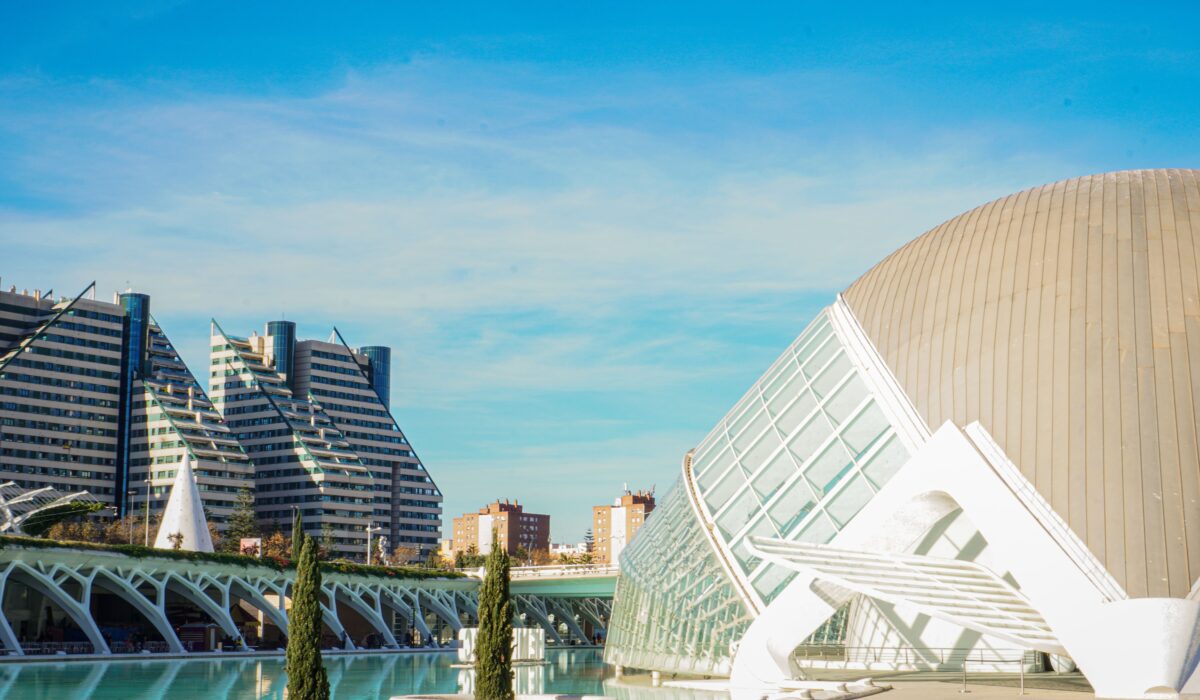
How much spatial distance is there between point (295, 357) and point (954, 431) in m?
170

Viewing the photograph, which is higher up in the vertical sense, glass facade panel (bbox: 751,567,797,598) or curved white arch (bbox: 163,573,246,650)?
glass facade panel (bbox: 751,567,797,598)

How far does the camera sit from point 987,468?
99.6 ft

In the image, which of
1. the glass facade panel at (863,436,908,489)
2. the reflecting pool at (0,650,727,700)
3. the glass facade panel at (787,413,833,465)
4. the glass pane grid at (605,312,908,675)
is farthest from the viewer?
the reflecting pool at (0,650,727,700)

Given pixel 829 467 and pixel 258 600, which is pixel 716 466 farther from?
pixel 258 600

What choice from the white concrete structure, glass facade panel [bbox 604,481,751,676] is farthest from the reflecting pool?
the white concrete structure

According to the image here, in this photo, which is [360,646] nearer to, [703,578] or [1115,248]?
[703,578]

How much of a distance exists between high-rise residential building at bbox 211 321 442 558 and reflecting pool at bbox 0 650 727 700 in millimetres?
108835

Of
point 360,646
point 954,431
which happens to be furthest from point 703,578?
point 360,646

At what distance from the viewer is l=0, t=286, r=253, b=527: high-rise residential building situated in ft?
496

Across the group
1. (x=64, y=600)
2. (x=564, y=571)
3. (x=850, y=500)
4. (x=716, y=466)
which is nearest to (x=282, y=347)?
(x=564, y=571)

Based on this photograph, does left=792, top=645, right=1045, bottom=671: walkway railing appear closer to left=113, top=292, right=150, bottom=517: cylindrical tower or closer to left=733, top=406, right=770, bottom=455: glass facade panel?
left=733, top=406, right=770, bottom=455: glass facade panel

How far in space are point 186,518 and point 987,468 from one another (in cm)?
7024

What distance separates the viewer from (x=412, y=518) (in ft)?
643

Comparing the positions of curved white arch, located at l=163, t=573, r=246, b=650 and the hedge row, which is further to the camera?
curved white arch, located at l=163, t=573, r=246, b=650
